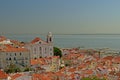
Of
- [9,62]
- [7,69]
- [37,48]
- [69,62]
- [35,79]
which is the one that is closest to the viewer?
[35,79]

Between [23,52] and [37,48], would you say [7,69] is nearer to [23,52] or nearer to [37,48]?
[23,52]

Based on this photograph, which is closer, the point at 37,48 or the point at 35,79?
the point at 35,79

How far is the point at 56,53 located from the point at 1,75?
10002mm

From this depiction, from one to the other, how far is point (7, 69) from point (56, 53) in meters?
6.61

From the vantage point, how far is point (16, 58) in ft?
50.6

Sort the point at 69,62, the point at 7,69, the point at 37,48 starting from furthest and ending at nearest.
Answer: the point at 37,48, the point at 69,62, the point at 7,69

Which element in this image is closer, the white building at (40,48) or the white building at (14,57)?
the white building at (14,57)

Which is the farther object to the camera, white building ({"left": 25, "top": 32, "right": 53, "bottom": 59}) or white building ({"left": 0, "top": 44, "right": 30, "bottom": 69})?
white building ({"left": 25, "top": 32, "right": 53, "bottom": 59})

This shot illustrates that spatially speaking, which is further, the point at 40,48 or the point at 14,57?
the point at 40,48

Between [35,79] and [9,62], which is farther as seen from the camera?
[9,62]

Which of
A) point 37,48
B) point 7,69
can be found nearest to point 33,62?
point 7,69

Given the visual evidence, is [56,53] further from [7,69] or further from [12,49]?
[7,69]

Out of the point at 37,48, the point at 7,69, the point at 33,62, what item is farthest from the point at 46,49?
the point at 7,69

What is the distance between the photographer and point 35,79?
9.89 meters
